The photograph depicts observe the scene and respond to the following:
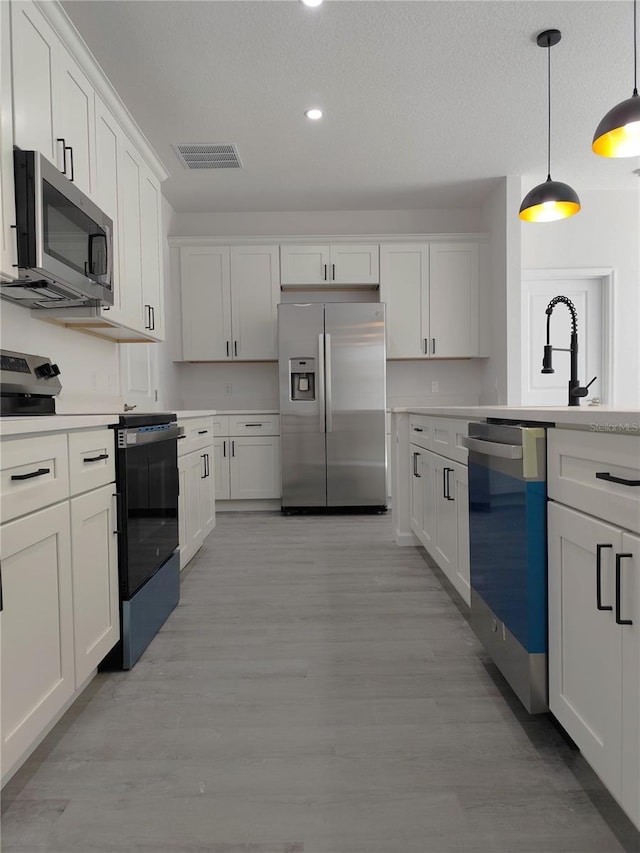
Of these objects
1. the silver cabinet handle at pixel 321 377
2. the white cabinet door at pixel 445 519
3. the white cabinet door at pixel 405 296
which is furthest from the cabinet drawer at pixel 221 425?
the white cabinet door at pixel 445 519

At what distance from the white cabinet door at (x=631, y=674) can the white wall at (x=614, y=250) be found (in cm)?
452

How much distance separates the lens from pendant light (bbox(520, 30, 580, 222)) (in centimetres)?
268

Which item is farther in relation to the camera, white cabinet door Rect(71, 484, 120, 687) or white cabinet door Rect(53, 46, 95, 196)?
white cabinet door Rect(53, 46, 95, 196)

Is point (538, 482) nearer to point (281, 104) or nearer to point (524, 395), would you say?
point (281, 104)

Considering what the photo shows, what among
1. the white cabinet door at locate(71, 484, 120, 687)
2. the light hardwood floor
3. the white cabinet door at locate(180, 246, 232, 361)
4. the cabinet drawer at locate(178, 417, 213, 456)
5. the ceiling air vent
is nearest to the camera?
the light hardwood floor

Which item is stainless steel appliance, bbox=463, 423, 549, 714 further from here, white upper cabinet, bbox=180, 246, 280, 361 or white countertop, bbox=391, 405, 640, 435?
white upper cabinet, bbox=180, 246, 280, 361

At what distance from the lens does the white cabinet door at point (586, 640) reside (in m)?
1.05

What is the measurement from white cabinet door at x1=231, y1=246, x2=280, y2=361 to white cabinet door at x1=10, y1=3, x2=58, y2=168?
287cm

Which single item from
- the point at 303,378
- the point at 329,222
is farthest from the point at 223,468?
the point at 329,222

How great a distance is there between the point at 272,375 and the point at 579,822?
456 centimetres

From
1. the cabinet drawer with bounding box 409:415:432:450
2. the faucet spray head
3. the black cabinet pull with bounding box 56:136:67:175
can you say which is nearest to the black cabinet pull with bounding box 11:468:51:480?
the black cabinet pull with bounding box 56:136:67:175

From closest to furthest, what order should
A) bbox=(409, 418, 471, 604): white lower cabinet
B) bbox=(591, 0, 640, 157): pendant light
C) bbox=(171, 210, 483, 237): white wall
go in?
bbox=(591, 0, 640, 157): pendant light → bbox=(409, 418, 471, 604): white lower cabinet → bbox=(171, 210, 483, 237): white wall

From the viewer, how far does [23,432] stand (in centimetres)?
128

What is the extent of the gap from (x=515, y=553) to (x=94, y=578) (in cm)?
129
